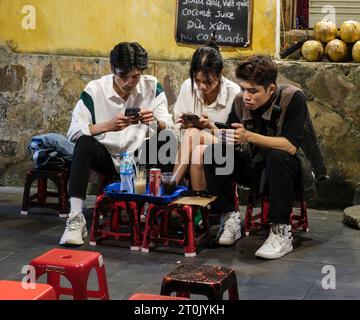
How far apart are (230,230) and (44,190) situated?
1.77 m

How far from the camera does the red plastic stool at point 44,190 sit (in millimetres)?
5844

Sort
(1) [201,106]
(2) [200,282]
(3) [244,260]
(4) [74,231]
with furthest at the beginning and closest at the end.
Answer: (1) [201,106], (4) [74,231], (3) [244,260], (2) [200,282]

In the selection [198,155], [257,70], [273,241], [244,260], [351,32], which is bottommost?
[244,260]

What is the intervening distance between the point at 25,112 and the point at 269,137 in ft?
9.32

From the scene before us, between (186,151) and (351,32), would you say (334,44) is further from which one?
(186,151)

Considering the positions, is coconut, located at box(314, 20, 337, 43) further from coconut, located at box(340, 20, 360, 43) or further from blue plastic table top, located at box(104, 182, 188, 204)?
blue plastic table top, located at box(104, 182, 188, 204)

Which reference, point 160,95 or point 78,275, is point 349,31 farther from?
point 78,275

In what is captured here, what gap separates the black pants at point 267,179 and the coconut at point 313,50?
1.53m

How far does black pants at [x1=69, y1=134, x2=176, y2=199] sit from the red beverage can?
47 cm

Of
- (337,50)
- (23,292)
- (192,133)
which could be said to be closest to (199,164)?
(192,133)

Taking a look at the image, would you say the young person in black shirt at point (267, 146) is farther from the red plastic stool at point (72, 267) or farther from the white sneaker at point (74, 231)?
the red plastic stool at point (72, 267)

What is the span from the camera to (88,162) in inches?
204
